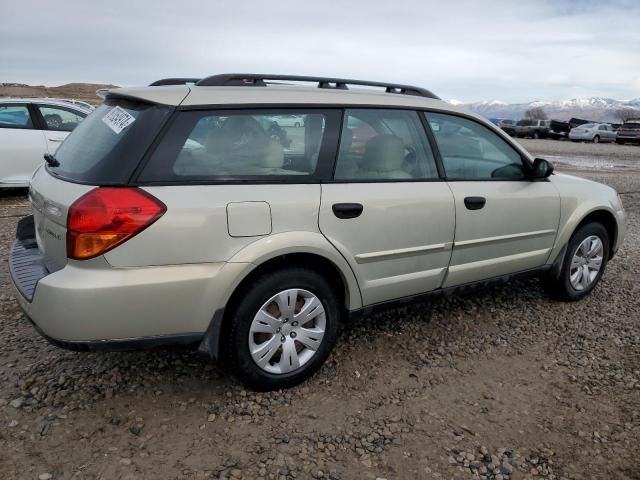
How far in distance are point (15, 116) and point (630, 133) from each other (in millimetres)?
31832

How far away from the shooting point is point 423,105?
11.1 ft

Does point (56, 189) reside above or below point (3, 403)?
above

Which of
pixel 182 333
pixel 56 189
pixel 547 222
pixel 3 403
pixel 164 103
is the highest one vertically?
pixel 164 103

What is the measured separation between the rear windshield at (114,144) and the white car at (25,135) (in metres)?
5.30

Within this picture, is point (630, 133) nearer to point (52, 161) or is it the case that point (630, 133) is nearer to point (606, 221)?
point (606, 221)

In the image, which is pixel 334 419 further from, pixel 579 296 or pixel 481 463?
pixel 579 296

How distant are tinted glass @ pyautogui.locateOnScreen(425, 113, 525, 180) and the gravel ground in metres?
1.13

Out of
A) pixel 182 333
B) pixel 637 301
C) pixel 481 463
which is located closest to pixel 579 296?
pixel 637 301

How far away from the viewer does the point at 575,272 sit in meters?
4.29

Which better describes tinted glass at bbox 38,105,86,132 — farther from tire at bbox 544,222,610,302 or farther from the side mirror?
tire at bbox 544,222,610,302

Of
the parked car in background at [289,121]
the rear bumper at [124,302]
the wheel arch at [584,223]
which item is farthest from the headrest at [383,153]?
the wheel arch at [584,223]

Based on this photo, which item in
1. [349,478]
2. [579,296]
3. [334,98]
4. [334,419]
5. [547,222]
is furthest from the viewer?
[579,296]

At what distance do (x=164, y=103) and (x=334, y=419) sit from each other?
1.80 meters

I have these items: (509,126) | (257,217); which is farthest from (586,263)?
(509,126)
